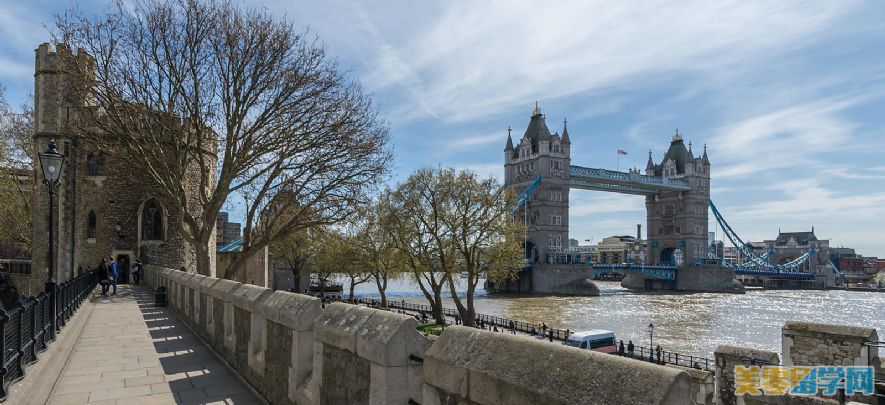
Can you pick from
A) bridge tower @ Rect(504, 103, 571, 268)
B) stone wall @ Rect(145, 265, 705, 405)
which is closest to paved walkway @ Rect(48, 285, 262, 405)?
stone wall @ Rect(145, 265, 705, 405)

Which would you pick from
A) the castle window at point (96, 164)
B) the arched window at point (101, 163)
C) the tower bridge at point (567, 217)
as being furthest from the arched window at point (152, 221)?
the tower bridge at point (567, 217)

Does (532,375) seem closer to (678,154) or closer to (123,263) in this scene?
(123,263)

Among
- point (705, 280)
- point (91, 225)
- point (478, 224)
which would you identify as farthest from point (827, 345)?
point (705, 280)

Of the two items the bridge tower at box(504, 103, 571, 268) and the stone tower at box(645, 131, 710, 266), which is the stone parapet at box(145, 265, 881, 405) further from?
the stone tower at box(645, 131, 710, 266)

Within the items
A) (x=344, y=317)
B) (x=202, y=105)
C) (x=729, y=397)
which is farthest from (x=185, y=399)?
(x=202, y=105)

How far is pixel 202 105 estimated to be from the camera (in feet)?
71.7

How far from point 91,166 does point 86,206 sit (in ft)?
6.56

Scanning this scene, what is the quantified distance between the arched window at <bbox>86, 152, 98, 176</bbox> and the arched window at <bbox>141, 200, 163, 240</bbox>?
9.06ft

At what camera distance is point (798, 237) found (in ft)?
583

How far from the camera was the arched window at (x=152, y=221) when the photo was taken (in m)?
28.5

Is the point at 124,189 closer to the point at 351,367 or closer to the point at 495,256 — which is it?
the point at 495,256

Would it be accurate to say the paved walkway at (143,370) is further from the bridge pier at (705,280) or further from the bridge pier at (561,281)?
the bridge pier at (705,280)

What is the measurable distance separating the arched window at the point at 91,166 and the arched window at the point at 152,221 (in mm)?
2762

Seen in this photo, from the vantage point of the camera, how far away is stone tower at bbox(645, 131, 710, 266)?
116m
